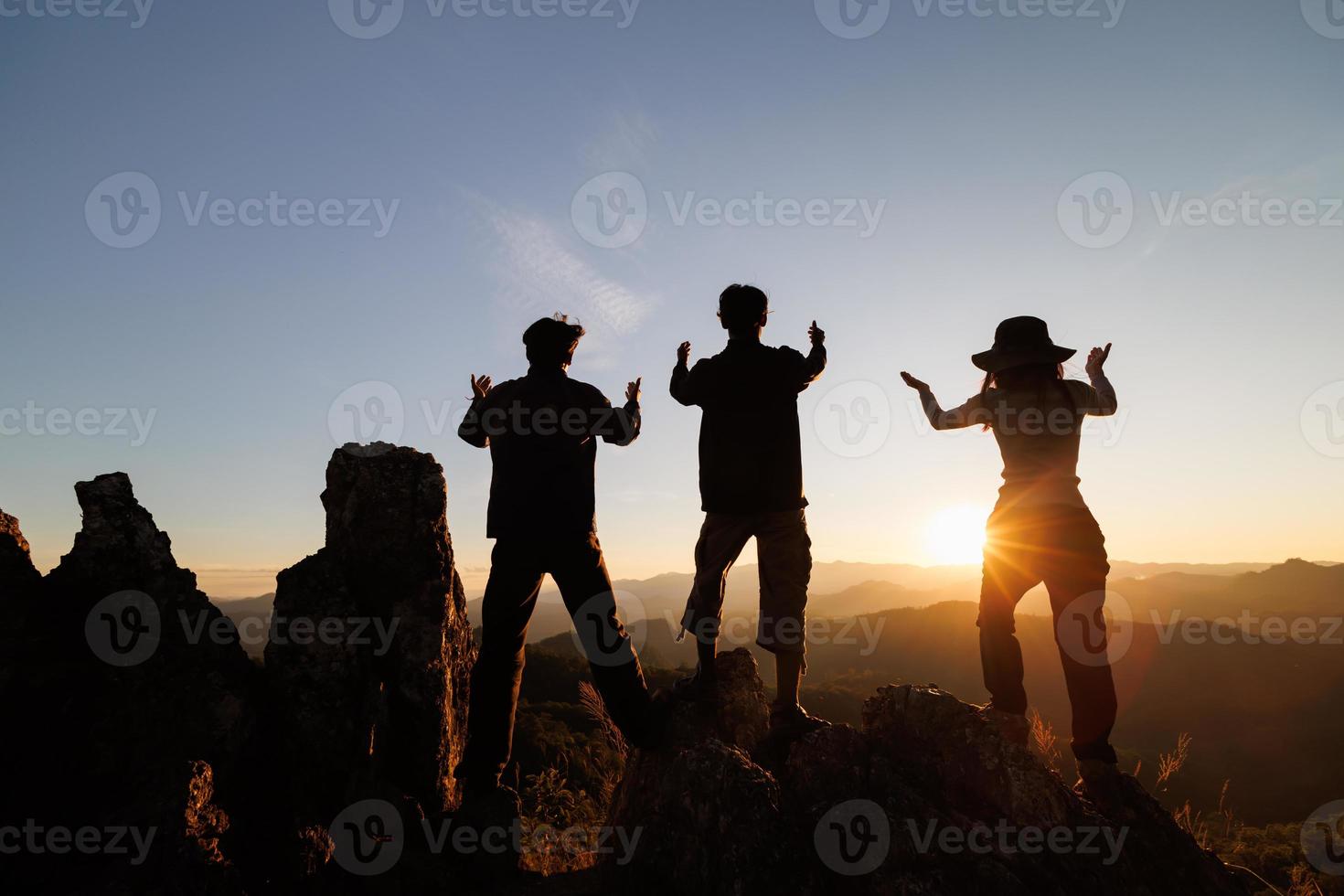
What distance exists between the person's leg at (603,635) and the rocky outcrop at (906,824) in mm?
444

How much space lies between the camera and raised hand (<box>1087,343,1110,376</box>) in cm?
496

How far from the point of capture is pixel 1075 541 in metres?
4.53

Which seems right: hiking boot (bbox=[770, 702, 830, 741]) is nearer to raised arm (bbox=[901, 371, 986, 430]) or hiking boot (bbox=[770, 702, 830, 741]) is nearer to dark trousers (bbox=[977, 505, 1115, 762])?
dark trousers (bbox=[977, 505, 1115, 762])

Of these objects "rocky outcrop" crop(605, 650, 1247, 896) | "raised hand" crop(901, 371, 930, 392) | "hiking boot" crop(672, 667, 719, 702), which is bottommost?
"rocky outcrop" crop(605, 650, 1247, 896)

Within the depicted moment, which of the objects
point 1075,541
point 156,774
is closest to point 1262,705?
point 1075,541

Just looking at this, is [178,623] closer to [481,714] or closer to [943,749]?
[481,714]

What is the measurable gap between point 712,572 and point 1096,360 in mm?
3358

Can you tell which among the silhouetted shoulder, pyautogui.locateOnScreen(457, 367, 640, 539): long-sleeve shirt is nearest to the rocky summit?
pyautogui.locateOnScreen(457, 367, 640, 539): long-sleeve shirt

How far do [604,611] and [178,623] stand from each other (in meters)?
2.87

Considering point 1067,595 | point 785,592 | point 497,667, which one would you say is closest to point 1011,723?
point 1067,595

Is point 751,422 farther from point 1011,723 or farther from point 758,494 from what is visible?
point 1011,723

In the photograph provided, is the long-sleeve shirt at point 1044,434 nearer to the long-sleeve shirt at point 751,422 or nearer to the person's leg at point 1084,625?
the person's leg at point 1084,625

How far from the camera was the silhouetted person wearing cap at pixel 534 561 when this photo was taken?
479 cm

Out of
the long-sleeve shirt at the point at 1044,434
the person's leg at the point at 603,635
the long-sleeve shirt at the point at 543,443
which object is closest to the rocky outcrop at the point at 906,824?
the person's leg at the point at 603,635
